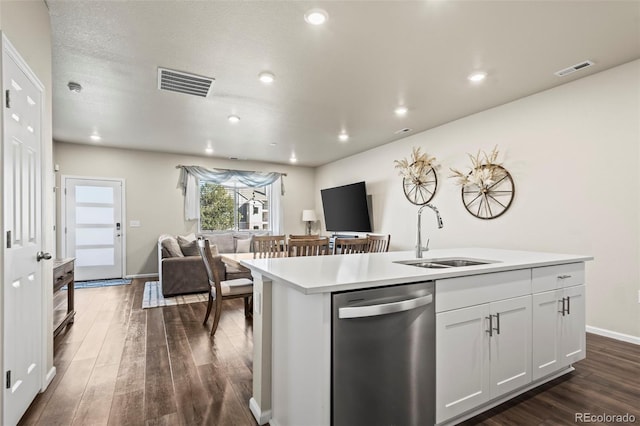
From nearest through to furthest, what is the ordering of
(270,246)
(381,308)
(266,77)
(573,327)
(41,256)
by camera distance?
(381,308), (41,256), (573,327), (266,77), (270,246)

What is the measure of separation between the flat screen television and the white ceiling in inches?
81.8

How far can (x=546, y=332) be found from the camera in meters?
2.12

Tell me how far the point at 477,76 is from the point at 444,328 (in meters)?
2.63

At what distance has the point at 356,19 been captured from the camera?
2.28 m

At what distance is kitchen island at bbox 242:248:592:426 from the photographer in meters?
1.39

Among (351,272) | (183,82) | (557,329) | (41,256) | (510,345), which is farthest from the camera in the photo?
(183,82)

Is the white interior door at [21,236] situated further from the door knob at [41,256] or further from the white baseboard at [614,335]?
the white baseboard at [614,335]

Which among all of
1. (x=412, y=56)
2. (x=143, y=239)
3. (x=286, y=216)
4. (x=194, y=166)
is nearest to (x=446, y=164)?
(x=412, y=56)

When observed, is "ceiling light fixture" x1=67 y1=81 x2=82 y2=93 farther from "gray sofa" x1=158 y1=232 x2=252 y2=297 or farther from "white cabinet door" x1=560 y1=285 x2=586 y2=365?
"white cabinet door" x1=560 y1=285 x2=586 y2=365

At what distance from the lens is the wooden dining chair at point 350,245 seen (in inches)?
141

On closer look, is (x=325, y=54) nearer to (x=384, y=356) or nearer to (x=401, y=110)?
(x=401, y=110)

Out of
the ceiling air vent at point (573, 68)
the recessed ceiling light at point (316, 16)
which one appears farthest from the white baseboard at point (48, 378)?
the ceiling air vent at point (573, 68)

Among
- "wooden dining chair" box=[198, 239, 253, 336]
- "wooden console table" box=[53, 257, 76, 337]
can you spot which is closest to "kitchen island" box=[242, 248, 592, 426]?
"wooden dining chair" box=[198, 239, 253, 336]

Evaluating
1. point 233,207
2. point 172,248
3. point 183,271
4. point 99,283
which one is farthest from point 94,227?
point 233,207
